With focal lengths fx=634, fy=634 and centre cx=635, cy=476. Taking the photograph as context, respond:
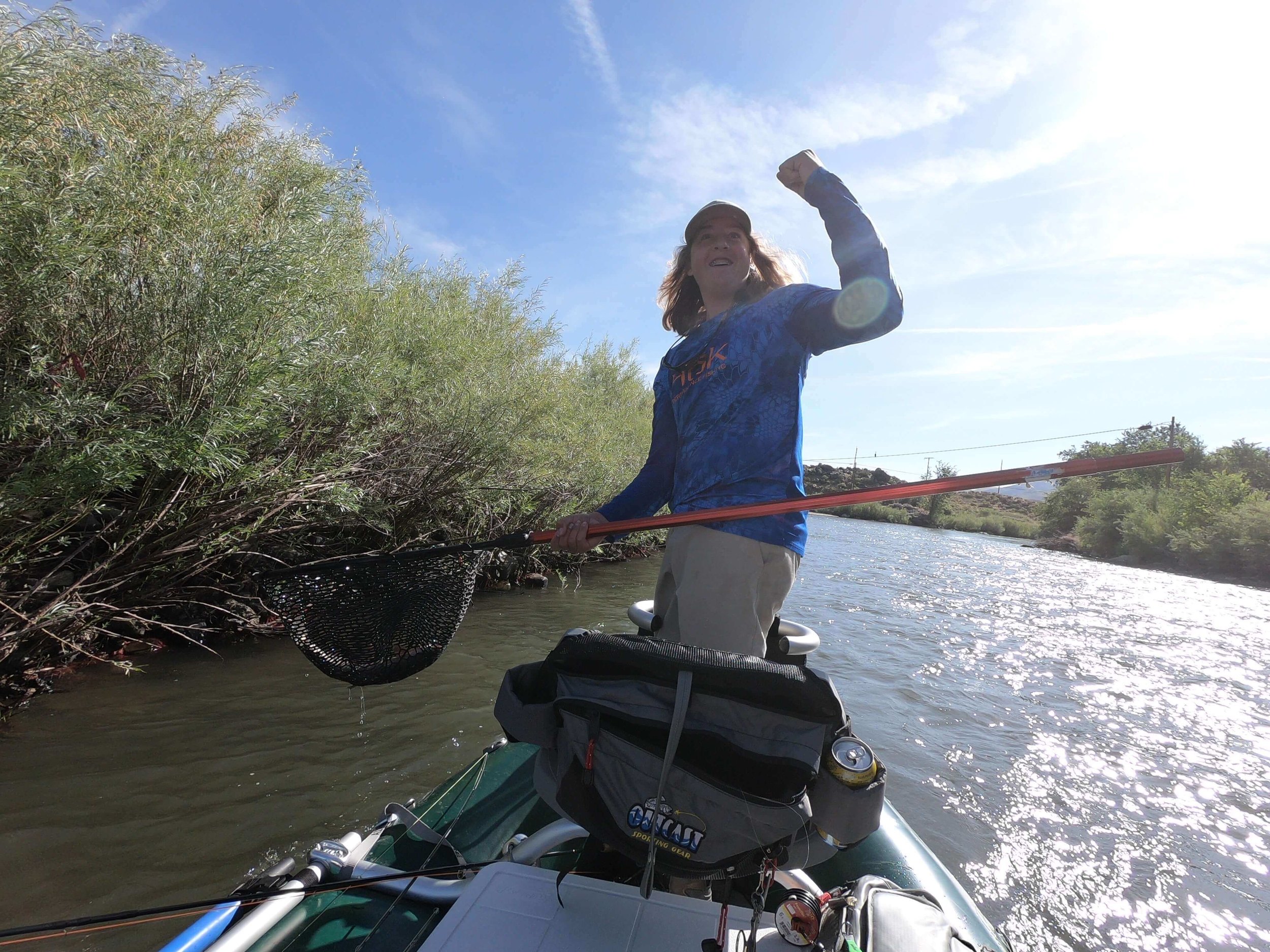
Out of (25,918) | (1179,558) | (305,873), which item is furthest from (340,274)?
(1179,558)

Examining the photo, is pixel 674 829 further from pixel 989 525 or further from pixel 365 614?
pixel 989 525

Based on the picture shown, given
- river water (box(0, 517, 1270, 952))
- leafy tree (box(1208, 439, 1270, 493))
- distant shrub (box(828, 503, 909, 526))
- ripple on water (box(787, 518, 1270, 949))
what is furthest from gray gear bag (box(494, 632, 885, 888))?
distant shrub (box(828, 503, 909, 526))

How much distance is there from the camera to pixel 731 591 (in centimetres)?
176

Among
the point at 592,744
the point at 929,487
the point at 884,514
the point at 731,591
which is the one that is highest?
the point at 929,487

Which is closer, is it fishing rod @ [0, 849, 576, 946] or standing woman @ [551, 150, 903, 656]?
fishing rod @ [0, 849, 576, 946]

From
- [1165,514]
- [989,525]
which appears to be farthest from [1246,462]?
[989,525]

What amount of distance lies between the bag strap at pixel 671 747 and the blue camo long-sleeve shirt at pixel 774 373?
26.2 inches

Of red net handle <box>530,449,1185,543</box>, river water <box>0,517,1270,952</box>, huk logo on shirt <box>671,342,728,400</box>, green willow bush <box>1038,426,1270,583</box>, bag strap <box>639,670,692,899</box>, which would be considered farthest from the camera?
green willow bush <box>1038,426,1270,583</box>

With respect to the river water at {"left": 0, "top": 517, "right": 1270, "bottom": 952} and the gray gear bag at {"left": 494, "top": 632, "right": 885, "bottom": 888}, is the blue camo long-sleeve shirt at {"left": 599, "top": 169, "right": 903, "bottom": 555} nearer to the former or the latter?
the gray gear bag at {"left": 494, "top": 632, "right": 885, "bottom": 888}

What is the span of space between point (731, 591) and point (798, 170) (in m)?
1.33

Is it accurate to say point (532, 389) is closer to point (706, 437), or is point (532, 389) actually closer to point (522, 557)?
point (522, 557)

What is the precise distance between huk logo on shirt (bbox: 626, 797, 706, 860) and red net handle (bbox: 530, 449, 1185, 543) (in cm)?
79

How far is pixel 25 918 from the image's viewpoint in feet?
8.64

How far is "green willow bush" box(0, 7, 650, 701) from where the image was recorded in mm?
3377
